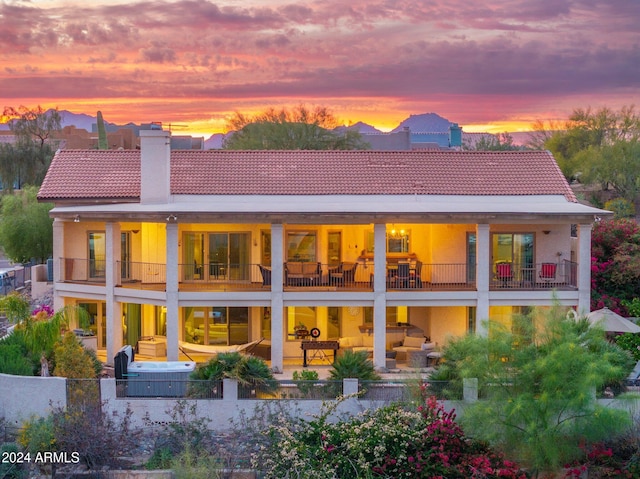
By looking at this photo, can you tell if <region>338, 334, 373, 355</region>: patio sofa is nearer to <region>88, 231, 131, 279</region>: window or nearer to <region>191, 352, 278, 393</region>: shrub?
<region>191, 352, 278, 393</region>: shrub

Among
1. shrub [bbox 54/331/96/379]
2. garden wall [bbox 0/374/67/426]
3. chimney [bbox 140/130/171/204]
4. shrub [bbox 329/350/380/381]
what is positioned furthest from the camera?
chimney [bbox 140/130/171/204]

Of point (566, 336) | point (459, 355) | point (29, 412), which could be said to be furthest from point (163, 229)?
point (566, 336)

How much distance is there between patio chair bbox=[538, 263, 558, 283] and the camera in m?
33.0

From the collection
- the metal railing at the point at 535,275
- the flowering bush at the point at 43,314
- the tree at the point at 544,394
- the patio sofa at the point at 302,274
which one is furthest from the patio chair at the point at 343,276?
the flowering bush at the point at 43,314

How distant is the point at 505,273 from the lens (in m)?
32.6

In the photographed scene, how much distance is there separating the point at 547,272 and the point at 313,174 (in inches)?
373

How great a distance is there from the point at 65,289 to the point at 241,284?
619cm

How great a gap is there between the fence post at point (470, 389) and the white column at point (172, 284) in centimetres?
994

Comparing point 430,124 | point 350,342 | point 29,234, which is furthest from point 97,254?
point 430,124

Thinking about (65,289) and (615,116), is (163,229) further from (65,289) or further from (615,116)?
(615,116)

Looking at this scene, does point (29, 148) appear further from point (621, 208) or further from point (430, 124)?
point (621, 208)

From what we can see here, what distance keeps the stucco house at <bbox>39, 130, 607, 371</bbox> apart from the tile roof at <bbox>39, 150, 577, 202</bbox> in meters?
0.08

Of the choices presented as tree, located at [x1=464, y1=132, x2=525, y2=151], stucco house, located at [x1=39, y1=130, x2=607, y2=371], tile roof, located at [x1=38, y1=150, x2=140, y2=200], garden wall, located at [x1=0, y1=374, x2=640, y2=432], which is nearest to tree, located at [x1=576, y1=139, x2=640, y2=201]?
tree, located at [x1=464, y1=132, x2=525, y2=151]

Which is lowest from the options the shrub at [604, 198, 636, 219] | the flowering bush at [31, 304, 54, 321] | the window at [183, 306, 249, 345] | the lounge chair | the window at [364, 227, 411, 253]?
the lounge chair
